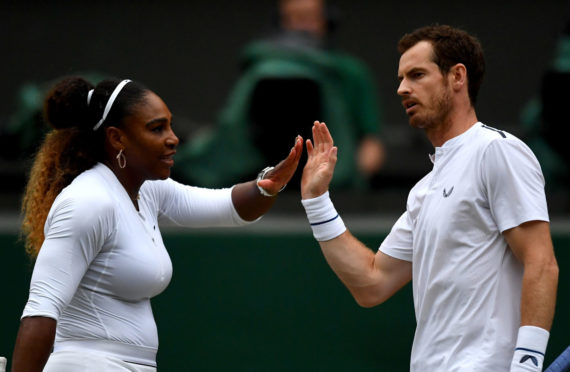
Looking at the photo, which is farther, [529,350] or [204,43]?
[204,43]

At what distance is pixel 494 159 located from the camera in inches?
119

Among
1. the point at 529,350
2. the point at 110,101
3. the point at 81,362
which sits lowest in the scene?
the point at 81,362

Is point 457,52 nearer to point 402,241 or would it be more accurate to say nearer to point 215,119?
point 402,241

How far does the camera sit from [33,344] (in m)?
2.93

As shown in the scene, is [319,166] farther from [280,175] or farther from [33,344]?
[33,344]

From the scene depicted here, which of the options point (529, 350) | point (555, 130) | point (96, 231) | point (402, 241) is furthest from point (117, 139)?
point (555, 130)

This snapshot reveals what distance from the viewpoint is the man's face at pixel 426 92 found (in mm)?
3229

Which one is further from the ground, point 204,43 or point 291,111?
point 204,43

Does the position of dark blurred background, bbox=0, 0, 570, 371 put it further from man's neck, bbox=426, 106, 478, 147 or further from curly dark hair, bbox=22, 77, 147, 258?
man's neck, bbox=426, 106, 478, 147

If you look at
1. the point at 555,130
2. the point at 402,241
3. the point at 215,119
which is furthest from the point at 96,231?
the point at 215,119

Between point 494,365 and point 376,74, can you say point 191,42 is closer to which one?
point 376,74

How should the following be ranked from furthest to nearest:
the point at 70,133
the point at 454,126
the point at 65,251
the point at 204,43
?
the point at 204,43 → the point at 70,133 → the point at 454,126 → the point at 65,251

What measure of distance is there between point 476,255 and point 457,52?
0.65 meters

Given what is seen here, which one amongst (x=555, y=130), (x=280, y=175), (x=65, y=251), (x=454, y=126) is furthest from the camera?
(x=555, y=130)
